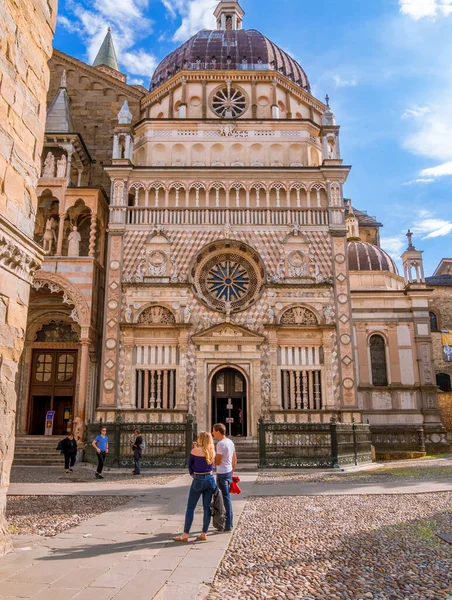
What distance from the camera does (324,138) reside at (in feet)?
98.8

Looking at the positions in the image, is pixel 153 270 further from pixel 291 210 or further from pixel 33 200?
pixel 33 200

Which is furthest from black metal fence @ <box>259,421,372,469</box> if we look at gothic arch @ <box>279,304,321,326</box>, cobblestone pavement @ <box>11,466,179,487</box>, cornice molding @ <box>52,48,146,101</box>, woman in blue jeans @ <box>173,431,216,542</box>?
cornice molding @ <box>52,48,146,101</box>

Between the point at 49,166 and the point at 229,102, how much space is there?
1183cm

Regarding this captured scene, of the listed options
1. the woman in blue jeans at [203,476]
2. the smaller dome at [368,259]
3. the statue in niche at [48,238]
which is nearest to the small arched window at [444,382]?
the smaller dome at [368,259]

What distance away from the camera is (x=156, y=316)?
1070 inches

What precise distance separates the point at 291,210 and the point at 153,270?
26.5 feet

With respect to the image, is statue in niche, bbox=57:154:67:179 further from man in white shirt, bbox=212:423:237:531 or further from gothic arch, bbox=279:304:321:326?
man in white shirt, bbox=212:423:237:531

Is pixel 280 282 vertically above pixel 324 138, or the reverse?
pixel 324 138

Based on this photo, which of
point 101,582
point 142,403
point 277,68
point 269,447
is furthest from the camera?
point 277,68

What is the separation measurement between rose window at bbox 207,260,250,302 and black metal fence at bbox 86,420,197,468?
9460 millimetres

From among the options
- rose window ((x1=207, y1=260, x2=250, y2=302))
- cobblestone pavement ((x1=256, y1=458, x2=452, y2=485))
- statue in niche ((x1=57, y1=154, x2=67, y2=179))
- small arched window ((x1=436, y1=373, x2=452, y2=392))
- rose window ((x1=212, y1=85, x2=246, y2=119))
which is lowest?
cobblestone pavement ((x1=256, y1=458, x2=452, y2=485))

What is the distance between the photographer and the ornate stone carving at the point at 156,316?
1064 inches

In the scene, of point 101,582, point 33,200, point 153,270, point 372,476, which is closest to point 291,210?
point 153,270

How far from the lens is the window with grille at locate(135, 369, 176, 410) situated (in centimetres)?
2616
